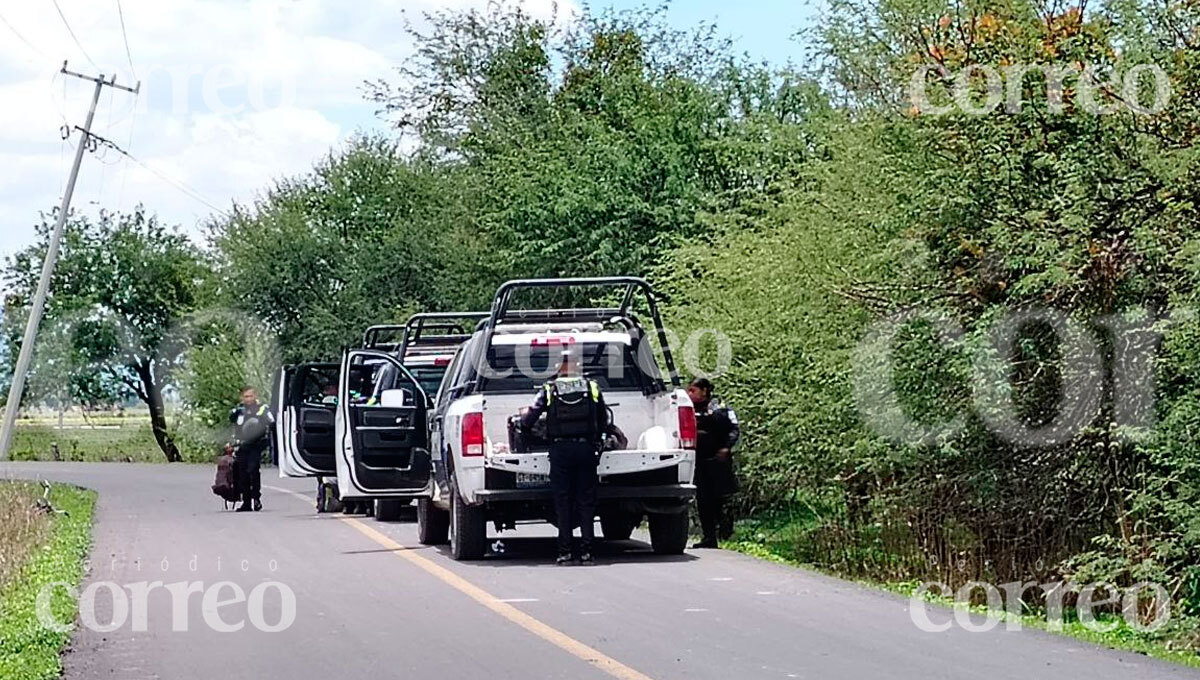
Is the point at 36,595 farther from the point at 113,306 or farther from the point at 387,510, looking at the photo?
the point at 113,306

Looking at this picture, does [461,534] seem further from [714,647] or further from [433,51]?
[433,51]

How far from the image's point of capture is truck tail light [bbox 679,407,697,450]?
16016 mm

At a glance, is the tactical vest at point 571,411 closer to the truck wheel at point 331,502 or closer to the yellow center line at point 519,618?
the yellow center line at point 519,618

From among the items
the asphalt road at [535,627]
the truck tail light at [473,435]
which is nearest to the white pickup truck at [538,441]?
the truck tail light at [473,435]

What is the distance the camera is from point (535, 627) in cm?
1158

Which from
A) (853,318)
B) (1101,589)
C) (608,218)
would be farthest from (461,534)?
(608,218)

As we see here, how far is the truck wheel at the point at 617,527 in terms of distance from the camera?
723 inches

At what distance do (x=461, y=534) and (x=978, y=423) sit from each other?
15.3ft

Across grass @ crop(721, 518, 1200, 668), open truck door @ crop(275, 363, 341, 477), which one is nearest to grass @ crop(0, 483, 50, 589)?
open truck door @ crop(275, 363, 341, 477)

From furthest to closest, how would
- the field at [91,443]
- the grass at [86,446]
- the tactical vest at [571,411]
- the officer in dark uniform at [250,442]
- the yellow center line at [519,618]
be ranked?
the field at [91,443], the grass at [86,446], the officer in dark uniform at [250,442], the tactical vest at [571,411], the yellow center line at [519,618]

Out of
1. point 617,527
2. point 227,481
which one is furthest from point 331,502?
point 617,527

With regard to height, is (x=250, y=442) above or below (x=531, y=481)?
above

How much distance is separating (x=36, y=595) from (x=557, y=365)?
4.98 m

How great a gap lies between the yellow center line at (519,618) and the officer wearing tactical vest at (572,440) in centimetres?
115
